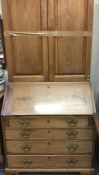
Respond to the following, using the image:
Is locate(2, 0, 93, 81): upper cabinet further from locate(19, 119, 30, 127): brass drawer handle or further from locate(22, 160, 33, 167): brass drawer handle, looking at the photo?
locate(22, 160, 33, 167): brass drawer handle

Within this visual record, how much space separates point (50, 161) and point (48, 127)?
1.11 ft

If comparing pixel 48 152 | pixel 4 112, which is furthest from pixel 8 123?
pixel 48 152

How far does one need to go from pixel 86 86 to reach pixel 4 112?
0.72 metres

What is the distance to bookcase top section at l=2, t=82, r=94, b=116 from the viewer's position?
1.94 metres

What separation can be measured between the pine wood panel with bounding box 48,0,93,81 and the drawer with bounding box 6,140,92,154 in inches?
21.1

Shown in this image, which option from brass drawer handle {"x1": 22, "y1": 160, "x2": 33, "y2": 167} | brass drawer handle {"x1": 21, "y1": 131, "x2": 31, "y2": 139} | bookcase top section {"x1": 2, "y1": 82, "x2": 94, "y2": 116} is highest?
bookcase top section {"x1": 2, "y1": 82, "x2": 94, "y2": 116}

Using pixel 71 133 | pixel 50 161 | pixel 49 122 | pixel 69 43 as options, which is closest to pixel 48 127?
pixel 49 122

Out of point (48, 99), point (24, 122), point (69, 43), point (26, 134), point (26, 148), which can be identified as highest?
point (69, 43)

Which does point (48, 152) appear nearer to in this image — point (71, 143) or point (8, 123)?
point (71, 143)

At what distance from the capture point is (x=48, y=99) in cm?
203

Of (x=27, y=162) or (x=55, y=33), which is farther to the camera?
(x=27, y=162)

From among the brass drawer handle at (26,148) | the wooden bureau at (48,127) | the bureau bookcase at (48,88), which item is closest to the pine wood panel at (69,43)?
the bureau bookcase at (48,88)

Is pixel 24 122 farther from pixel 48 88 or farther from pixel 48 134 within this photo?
pixel 48 88

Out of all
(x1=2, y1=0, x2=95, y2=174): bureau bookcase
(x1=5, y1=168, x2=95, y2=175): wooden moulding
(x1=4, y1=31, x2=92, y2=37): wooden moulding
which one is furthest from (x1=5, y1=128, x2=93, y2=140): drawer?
(x1=4, y1=31, x2=92, y2=37): wooden moulding
